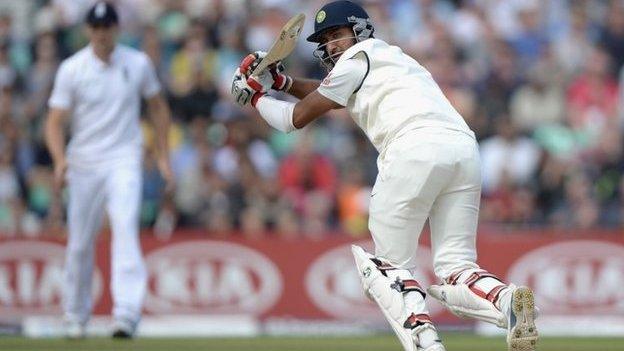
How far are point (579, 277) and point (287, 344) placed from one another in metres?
3.51

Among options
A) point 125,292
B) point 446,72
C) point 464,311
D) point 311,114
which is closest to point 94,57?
point 125,292

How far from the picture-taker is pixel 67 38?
1494 centimetres

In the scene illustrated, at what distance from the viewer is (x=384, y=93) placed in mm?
6953

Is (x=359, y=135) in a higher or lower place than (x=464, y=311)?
higher

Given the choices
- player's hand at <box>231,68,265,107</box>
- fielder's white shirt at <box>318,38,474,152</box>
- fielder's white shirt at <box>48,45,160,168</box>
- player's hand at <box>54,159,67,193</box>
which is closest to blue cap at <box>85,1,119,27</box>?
fielder's white shirt at <box>48,45,160,168</box>

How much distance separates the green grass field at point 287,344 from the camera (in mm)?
8922

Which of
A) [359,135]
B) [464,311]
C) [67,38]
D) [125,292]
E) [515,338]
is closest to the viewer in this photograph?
[515,338]

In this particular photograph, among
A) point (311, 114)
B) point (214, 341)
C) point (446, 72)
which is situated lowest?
point (214, 341)

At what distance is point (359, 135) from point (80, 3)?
146 inches

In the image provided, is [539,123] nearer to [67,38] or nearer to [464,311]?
[67,38]

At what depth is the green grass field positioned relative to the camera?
8922mm

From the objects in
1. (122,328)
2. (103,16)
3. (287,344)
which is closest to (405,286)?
(287,344)

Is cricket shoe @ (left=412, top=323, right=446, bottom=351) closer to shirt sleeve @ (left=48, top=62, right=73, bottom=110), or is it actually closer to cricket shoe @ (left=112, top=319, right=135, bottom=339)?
cricket shoe @ (left=112, top=319, right=135, bottom=339)

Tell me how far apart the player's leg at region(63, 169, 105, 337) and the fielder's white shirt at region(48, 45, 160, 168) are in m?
0.16
